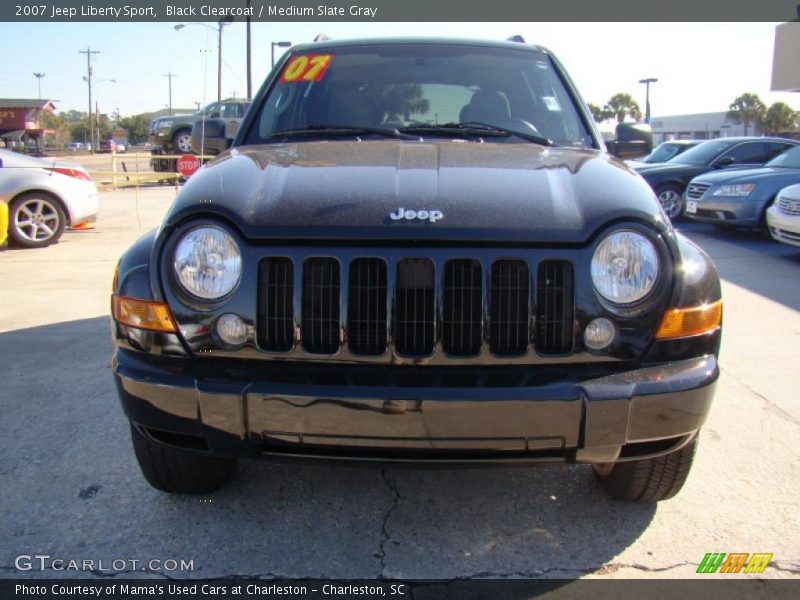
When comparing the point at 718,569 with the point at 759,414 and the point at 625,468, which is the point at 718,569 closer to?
the point at 625,468

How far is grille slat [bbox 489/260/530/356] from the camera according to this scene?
2174mm

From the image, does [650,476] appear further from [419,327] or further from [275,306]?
[275,306]

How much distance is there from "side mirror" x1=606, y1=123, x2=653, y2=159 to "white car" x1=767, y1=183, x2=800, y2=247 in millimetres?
5197

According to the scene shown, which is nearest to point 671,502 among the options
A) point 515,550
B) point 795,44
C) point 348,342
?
point 515,550

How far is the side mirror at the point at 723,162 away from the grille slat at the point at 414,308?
480 inches

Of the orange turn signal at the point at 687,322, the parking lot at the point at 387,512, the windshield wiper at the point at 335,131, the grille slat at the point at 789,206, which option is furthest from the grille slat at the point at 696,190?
the orange turn signal at the point at 687,322

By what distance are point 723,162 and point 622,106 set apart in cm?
6594

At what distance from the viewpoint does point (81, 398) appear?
393 cm

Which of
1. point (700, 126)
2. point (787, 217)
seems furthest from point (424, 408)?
point (700, 126)

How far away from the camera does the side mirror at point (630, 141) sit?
3913mm

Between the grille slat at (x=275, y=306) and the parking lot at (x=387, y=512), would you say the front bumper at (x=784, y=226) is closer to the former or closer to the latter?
the parking lot at (x=387, y=512)

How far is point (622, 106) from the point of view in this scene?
7375 centimetres

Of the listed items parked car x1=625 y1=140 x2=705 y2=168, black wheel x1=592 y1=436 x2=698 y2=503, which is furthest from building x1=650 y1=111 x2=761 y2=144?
black wheel x1=592 y1=436 x2=698 y2=503

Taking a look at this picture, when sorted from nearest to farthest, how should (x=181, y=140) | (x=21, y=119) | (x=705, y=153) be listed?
(x=705, y=153) < (x=181, y=140) < (x=21, y=119)
